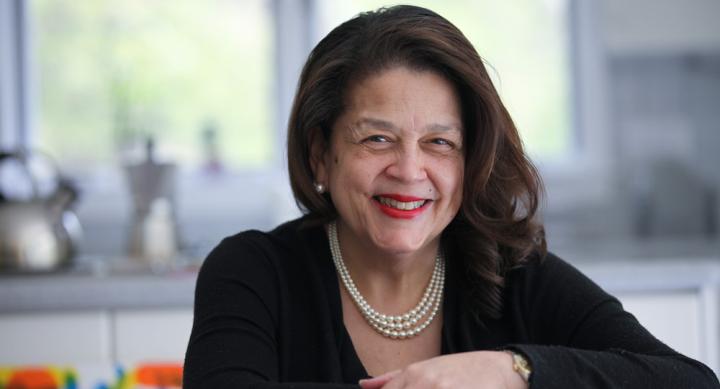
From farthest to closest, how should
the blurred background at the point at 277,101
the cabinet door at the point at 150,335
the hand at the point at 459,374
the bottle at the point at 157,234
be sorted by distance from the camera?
the blurred background at the point at 277,101
the bottle at the point at 157,234
the cabinet door at the point at 150,335
the hand at the point at 459,374

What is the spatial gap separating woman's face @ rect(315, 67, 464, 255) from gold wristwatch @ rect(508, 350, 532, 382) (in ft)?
0.84

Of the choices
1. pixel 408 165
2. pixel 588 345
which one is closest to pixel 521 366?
pixel 588 345

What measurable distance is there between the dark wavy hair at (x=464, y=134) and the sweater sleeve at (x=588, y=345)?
59 mm

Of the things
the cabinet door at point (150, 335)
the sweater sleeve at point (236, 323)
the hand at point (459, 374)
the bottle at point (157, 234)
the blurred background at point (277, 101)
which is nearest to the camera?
the hand at point (459, 374)

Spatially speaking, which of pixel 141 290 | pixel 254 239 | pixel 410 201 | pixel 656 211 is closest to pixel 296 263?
pixel 254 239

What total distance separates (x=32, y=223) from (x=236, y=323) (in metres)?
1.40

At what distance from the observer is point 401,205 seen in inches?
52.2

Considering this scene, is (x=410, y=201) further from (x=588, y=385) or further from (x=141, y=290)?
(x=141, y=290)

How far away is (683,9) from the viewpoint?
316 cm

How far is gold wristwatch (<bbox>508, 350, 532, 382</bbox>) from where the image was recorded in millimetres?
1161

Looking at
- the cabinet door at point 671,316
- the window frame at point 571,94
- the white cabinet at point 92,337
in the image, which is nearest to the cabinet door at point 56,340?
the white cabinet at point 92,337

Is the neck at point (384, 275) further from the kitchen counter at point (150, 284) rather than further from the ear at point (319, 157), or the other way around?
the kitchen counter at point (150, 284)

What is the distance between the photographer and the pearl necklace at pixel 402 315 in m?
1.44

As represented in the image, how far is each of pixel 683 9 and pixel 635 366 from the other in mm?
2287
